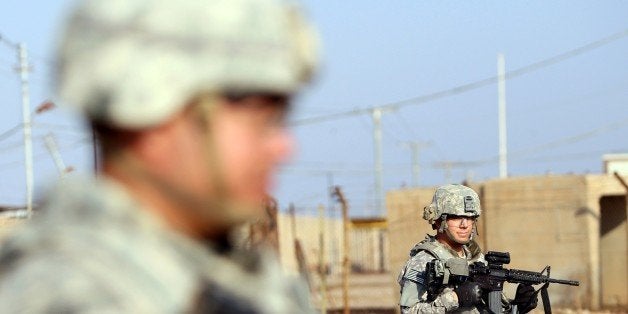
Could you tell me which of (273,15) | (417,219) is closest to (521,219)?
(417,219)

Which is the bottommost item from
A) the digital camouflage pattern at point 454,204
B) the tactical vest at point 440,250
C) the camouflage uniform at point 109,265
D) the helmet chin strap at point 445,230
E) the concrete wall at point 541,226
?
the concrete wall at point 541,226

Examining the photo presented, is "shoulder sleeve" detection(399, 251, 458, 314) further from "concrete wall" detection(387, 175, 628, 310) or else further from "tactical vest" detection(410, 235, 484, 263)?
"concrete wall" detection(387, 175, 628, 310)

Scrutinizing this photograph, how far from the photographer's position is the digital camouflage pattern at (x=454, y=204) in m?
9.43

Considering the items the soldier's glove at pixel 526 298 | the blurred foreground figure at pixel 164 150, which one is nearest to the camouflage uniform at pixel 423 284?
the soldier's glove at pixel 526 298

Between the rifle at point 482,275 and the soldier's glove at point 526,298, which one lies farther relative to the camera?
the soldier's glove at point 526,298

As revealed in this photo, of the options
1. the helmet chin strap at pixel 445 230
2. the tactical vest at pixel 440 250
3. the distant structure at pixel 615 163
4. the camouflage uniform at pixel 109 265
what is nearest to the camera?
the camouflage uniform at pixel 109 265

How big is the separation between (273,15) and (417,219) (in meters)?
19.1

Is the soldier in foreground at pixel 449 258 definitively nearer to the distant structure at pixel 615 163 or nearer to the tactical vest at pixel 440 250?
the tactical vest at pixel 440 250

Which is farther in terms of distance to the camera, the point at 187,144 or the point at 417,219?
the point at 417,219

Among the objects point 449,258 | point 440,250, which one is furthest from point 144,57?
point 440,250

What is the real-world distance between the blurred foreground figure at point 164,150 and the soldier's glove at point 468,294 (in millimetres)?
7550

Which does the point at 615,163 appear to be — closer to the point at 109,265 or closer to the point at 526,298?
the point at 526,298

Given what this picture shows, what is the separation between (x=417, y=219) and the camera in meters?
20.3

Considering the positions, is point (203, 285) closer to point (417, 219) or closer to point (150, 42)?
point (150, 42)
